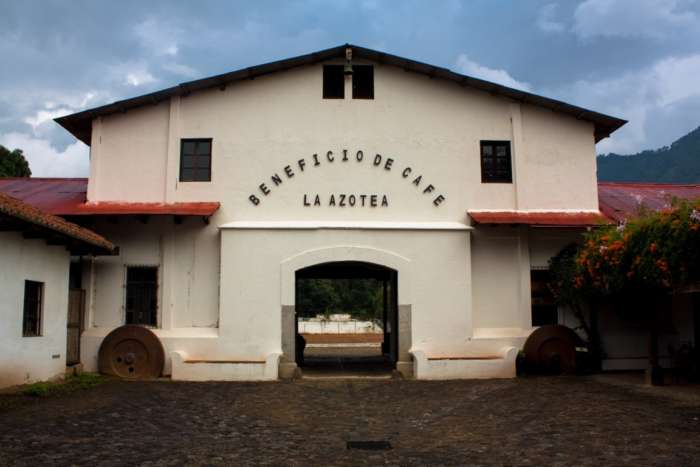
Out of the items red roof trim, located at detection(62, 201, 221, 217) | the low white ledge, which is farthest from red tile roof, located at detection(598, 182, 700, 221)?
red roof trim, located at detection(62, 201, 221, 217)

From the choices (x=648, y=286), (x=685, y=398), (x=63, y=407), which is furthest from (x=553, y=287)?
(x=63, y=407)

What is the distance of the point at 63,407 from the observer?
33.2 feet

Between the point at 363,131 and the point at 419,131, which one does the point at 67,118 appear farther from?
the point at 419,131

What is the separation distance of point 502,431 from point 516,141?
27.2ft

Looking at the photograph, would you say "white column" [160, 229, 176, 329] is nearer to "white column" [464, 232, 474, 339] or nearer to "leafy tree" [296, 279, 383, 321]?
"white column" [464, 232, 474, 339]

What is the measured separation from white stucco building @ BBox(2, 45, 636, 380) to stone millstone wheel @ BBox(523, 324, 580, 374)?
17.2 inches

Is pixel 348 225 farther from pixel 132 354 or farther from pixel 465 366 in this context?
pixel 132 354

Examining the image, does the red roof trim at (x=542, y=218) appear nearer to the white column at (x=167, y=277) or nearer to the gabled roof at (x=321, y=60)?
the gabled roof at (x=321, y=60)

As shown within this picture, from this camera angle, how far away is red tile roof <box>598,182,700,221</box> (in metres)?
15.9

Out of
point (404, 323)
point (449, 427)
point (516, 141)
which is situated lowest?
point (449, 427)

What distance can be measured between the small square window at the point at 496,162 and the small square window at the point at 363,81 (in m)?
2.82

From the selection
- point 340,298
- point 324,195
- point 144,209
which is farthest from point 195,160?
point 340,298

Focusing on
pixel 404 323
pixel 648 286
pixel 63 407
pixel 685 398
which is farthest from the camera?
pixel 404 323

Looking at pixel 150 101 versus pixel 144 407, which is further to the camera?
pixel 150 101
